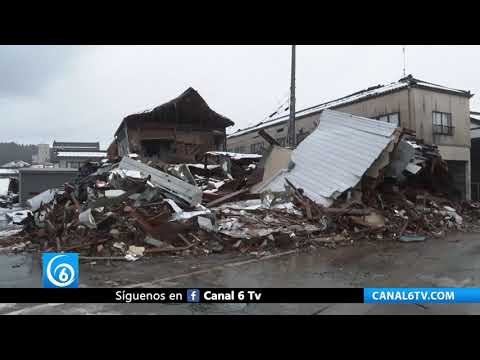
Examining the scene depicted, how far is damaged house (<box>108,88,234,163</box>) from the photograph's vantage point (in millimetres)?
17406

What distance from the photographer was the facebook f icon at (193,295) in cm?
270

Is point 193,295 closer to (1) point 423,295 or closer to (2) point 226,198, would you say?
(1) point 423,295

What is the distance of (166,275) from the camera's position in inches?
228

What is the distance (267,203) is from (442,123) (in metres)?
14.0

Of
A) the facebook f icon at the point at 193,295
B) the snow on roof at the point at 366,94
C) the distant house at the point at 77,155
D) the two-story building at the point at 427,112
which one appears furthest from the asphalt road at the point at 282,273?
the distant house at the point at 77,155

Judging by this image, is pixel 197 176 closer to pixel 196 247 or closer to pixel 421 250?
pixel 196 247

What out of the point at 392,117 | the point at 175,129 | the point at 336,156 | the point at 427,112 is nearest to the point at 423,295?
the point at 336,156

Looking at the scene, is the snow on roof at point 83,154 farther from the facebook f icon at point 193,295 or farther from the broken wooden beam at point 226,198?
the facebook f icon at point 193,295

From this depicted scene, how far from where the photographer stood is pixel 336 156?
11.1 meters

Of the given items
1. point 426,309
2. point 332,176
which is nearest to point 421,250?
point 332,176

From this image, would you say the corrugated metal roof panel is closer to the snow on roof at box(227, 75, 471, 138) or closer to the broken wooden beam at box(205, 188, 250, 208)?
the broken wooden beam at box(205, 188, 250, 208)

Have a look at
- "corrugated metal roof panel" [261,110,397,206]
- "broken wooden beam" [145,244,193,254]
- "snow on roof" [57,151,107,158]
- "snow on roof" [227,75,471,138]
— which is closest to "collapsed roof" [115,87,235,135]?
"snow on roof" [57,151,107,158]

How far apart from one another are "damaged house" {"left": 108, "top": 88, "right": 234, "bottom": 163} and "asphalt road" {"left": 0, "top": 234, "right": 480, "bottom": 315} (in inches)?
420
